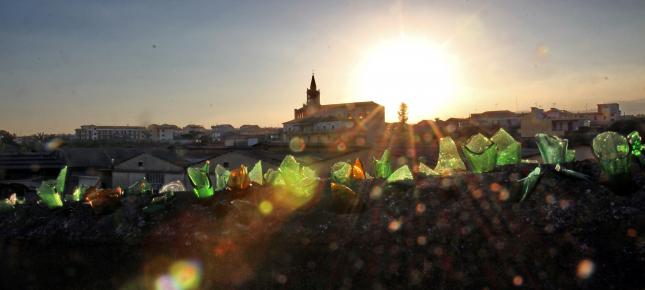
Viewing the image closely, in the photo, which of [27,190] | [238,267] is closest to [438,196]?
[238,267]

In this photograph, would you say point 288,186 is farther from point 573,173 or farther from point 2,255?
point 2,255

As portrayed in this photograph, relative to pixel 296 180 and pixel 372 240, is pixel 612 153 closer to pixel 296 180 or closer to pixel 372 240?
pixel 372 240

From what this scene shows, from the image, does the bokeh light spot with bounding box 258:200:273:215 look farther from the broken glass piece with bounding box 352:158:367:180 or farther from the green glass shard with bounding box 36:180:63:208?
the green glass shard with bounding box 36:180:63:208

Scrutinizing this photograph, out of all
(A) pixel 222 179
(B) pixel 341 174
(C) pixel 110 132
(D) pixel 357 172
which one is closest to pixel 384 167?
(D) pixel 357 172

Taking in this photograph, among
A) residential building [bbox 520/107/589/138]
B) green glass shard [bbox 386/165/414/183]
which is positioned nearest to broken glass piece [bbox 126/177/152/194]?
green glass shard [bbox 386/165/414/183]

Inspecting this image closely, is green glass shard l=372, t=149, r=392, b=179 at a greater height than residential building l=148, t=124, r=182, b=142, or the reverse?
residential building l=148, t=124, r=182, b=142

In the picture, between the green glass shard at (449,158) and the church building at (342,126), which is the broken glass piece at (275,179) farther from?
the church building at (342,126)
